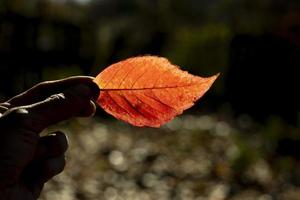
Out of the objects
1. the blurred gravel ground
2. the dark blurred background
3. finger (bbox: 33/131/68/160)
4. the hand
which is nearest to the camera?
the hand

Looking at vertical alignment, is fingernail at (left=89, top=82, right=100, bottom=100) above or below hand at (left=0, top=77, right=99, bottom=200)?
above

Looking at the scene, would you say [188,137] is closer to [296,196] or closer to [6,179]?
[296,196]

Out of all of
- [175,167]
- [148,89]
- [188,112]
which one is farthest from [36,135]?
[188,112]

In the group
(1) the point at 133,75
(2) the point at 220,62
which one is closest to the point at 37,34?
(2) the point at 220,62

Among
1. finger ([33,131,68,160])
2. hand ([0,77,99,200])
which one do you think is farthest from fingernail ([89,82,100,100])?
finger ([33,131,68,160])

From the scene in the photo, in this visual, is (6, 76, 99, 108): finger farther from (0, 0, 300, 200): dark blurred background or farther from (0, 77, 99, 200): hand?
(0, 0, 300, 200): dark blurred background

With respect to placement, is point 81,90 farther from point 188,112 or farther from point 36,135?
point 188,112
